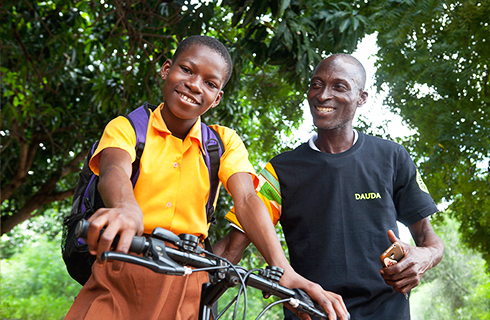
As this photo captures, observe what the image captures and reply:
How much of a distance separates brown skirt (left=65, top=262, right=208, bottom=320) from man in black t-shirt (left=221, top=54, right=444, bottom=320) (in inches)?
28.2

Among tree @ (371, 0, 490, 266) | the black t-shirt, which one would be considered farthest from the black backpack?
tree @ (371, 0, 490, 266)

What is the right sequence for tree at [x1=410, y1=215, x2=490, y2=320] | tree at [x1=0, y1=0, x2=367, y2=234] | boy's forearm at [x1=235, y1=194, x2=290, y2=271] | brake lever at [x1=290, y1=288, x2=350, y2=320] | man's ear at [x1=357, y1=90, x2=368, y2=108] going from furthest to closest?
1. tree at [x1=410, y1=215, x2=490, y2=320]
2. tree at [x1=0, y1=0, x2=367, y2=234]
3. man's ear at [x1=357, y1=90, x2=368, y2=108]
4. boy's forearm at [x1=235, y1=194, x2=290, y2=271]
5. brake lever at [x1=290, y1=288, x2=350, y2=320]

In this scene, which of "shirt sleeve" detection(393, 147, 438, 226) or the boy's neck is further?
"shirt sleeve" detection(393, 147, 438, 226)

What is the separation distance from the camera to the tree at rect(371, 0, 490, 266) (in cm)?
366

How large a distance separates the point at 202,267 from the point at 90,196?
0.76 m

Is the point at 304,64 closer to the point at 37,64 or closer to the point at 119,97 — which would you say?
the point at 119,97

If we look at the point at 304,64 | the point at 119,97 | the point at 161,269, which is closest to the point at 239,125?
the point at 119,97

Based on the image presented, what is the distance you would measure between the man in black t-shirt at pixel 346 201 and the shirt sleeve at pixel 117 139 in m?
0.81

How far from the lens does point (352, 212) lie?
8.62 ft

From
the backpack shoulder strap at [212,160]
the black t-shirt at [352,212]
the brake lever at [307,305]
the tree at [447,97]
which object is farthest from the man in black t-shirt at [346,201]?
the tree at [447,97]

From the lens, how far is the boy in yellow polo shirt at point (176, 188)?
185cm

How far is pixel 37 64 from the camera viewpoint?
22.6ft

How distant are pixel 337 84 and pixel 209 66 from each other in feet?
3.19

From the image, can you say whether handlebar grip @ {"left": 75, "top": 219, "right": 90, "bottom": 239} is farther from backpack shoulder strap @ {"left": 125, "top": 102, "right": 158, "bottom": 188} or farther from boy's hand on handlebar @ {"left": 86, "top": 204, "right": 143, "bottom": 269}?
backpack shoulder strap @ {"left": 125, "top": 102, "right": 158, "bottom": 188}
